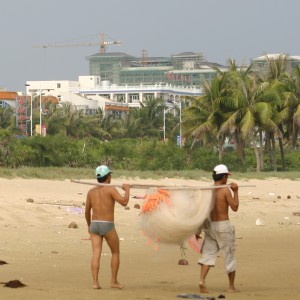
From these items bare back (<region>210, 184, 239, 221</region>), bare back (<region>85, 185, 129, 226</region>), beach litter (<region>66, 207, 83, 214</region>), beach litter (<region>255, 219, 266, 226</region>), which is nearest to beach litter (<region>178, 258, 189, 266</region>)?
bare back (<region>210, 184, 239, 221</region>)

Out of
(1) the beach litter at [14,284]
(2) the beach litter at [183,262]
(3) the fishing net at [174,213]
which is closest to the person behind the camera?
(1) the beach litter at [14,284]

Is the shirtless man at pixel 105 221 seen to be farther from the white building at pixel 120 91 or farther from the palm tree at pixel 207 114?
the white building at pixel 120 91

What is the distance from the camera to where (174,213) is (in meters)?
10.4

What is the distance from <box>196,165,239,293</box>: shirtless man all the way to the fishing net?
150mm

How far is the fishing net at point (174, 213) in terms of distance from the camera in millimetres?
10352

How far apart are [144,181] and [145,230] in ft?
65.2

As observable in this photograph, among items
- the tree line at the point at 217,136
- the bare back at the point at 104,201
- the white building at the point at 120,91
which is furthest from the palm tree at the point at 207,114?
the white building at the point at 120,91

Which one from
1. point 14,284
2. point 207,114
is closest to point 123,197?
point 14,284

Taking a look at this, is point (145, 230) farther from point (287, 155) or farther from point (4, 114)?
point (4, 114)

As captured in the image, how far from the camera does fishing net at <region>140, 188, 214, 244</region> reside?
1035 cm

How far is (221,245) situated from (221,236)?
0.10m

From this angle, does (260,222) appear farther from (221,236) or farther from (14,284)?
(14,284)

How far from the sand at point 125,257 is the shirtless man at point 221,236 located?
32cm

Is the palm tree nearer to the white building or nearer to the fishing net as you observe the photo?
the fishing net
